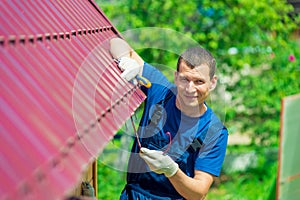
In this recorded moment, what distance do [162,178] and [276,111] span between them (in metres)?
5.08

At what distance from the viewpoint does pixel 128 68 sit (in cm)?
355

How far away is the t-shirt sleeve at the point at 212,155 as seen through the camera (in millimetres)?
3898

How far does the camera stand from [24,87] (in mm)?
2105

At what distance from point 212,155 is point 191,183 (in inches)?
12.9

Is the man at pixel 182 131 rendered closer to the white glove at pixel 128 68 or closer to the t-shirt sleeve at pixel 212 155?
the t-shirt sleeve at pixel 212 155

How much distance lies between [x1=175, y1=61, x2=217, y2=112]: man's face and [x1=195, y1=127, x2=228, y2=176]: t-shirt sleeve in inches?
9.7

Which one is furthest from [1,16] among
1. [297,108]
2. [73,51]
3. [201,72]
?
[297,108]

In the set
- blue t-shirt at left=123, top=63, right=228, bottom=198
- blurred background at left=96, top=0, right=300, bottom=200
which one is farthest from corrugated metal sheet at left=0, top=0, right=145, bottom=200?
blurred background at left=96, top=0, right=300, bottom=200

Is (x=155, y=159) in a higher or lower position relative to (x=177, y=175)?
higher

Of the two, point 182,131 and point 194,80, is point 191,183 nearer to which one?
point 182,131

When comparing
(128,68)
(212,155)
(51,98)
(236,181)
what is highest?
(51,98)

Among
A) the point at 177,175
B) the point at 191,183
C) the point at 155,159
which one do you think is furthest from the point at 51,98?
the point at 191,183

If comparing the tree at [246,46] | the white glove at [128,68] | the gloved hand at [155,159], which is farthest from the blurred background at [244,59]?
the gloved hand at [155,159]

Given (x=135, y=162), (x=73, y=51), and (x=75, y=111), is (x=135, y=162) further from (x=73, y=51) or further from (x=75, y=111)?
(x=75, y=111)
